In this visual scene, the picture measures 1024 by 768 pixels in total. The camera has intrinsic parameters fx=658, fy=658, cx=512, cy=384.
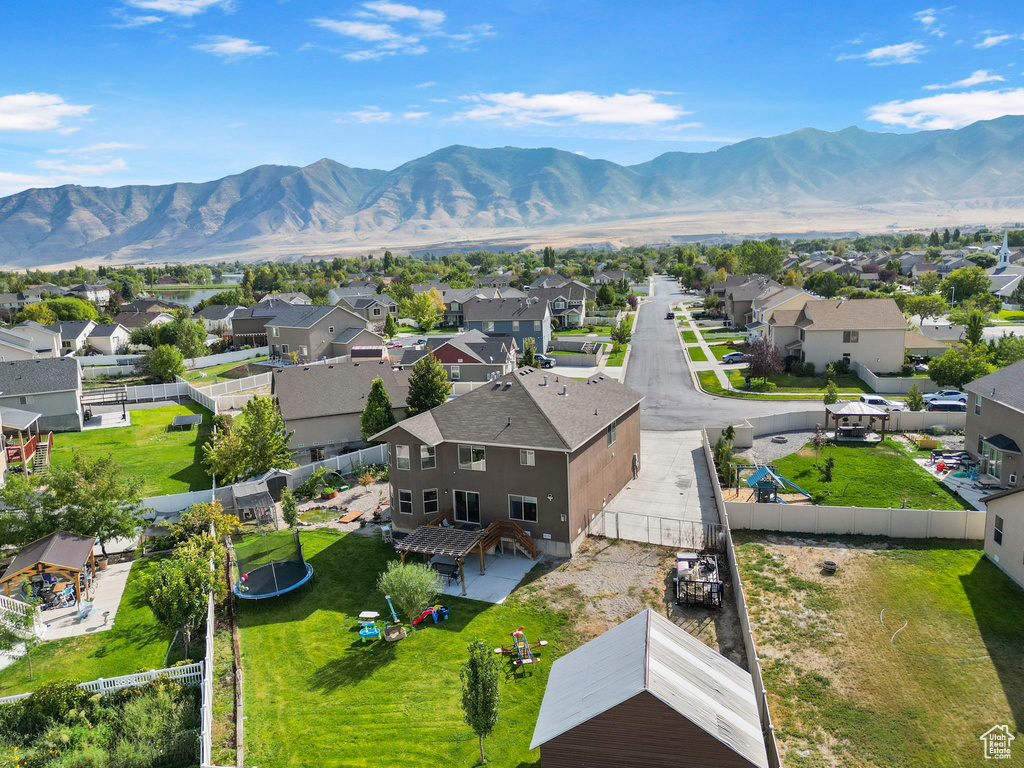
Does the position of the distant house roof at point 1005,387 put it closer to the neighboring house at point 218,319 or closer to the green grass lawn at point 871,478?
the green grass lawn at point 871,478

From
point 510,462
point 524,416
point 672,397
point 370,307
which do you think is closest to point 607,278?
point 370,307

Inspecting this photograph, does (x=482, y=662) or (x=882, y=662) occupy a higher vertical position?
(x=482, y=662)

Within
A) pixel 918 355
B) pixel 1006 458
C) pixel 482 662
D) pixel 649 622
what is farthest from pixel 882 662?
pixel 918 355

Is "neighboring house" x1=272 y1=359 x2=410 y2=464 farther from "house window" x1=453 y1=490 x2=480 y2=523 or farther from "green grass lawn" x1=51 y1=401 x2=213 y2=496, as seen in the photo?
"house window" x1=453 y1=490 x2=480 y2=523

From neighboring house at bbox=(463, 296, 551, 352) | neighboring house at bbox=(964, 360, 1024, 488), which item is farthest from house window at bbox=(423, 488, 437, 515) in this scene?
neighboring house at bbox=(463, 296, 551, 352)

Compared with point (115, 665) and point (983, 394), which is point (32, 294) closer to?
point (115, 665)
